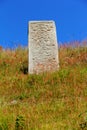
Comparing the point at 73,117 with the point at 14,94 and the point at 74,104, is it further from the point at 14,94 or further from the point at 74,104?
the point at 14,94

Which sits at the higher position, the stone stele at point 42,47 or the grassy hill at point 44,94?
the stone stele at point 42,47

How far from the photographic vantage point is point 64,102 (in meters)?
8.77

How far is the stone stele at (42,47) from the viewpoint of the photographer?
12844 mm

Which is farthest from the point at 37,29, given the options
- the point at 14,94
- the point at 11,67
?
the point at 14,94

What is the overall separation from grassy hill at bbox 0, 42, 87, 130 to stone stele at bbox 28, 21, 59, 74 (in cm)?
36

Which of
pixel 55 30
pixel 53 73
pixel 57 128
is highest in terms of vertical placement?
pixel 55 30

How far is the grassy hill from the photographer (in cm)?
687

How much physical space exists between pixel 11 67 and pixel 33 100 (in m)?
4.29

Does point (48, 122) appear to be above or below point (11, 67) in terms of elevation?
below

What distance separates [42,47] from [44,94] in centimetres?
295

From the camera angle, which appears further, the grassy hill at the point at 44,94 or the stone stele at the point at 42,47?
the stone stele at the point at 42,47

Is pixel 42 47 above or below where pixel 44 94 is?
above

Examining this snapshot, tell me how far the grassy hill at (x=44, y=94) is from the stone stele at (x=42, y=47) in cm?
36

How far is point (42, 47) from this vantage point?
1312 cm
